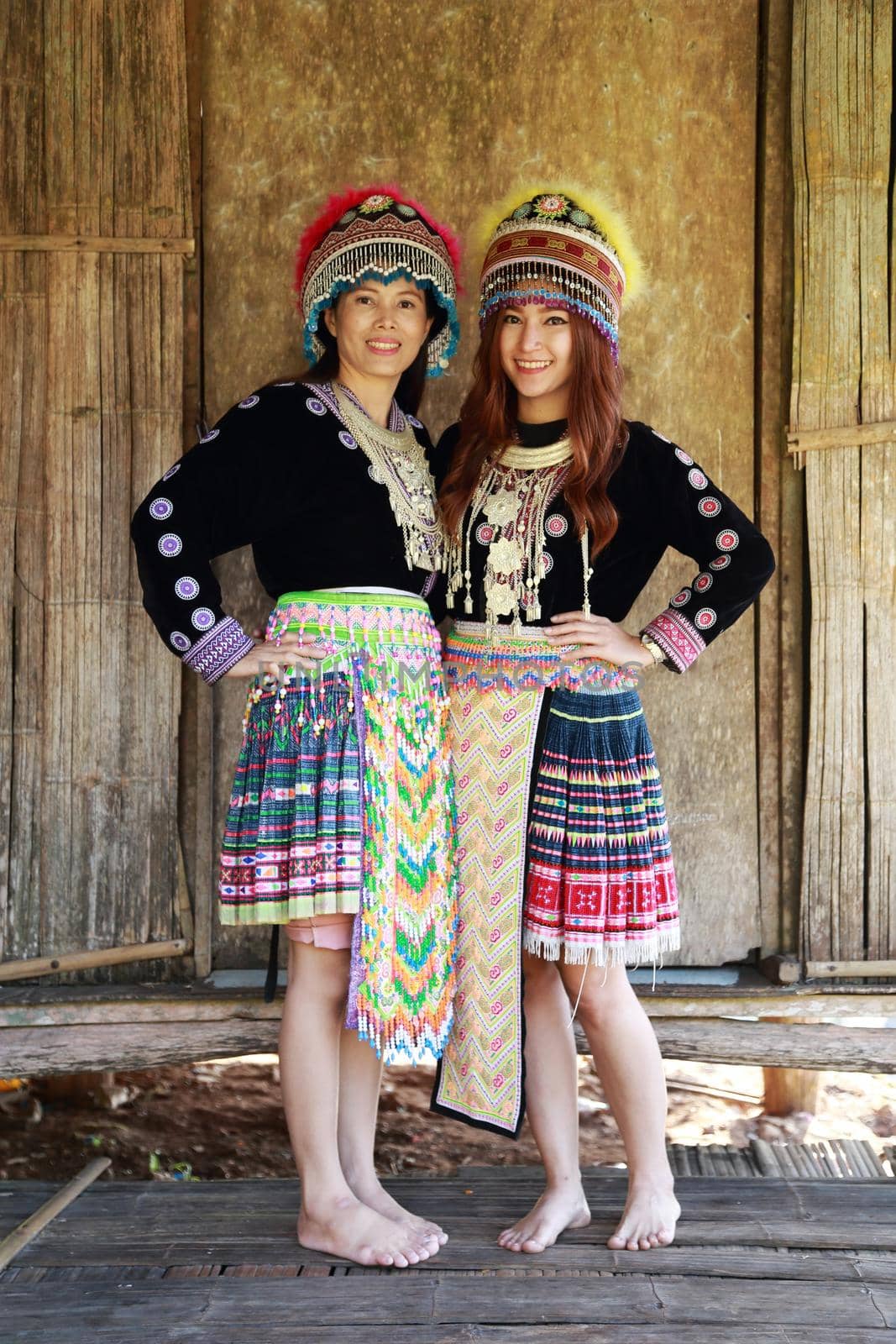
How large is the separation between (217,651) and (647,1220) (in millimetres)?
1377

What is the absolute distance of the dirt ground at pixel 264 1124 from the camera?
3.41 metres

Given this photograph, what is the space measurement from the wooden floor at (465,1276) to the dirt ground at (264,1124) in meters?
0.72

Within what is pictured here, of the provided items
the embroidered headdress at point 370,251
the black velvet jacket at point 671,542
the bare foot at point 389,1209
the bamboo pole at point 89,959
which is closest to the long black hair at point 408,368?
the embroidered headdress at point 370,251

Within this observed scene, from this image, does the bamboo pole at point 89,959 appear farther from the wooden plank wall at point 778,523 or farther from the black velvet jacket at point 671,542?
the wooden plank wall at point 778,523

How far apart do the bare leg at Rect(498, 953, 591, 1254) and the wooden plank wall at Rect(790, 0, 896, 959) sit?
3.10 ft

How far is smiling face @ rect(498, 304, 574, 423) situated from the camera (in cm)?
235

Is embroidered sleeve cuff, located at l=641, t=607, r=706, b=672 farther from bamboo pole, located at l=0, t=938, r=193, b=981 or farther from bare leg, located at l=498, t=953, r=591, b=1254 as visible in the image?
bamboo pole, located at l=0, t=938, r=193, b=981

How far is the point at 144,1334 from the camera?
2.06m

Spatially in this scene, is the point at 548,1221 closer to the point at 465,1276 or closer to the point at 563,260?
the point at 465,1276

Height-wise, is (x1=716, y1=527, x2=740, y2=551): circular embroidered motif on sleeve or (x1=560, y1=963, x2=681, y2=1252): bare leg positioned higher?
(x1=716, y1=527, x2=740, y2=551): circular embroidered motif on sleeve

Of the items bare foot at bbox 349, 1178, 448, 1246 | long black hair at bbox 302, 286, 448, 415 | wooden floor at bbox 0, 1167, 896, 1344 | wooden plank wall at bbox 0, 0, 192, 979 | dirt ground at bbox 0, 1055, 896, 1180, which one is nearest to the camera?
wooden floor at bbox 0, 1167, 896, 1344

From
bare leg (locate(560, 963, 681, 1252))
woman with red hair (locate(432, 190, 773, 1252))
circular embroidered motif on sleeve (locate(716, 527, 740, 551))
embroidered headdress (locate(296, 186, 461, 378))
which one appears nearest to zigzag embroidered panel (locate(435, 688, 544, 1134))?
woman with red hair (locate(432, 190, 773, 1252))

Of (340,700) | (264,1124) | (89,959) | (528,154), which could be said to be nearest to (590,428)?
(340,700)

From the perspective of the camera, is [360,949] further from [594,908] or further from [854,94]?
[854,94]
